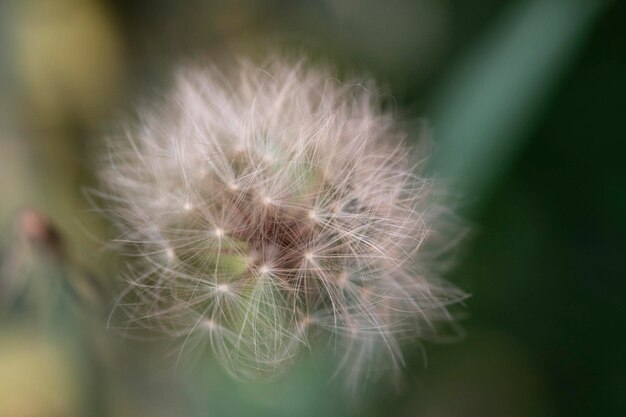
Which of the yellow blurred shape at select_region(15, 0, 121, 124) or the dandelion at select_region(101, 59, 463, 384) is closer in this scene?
the dandelion at select_region(101, 59, 463, 384)

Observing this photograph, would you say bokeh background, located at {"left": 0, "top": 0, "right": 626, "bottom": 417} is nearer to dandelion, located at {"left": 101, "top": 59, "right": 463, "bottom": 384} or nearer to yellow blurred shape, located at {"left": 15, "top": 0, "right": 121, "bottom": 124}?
yellow blurred shape, located at {"left": 15, "top": 0, "right": 121, "bottom": 124}

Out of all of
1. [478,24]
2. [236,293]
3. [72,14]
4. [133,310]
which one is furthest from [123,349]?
[478,24]

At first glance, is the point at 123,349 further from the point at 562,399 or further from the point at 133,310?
the point at 562,399

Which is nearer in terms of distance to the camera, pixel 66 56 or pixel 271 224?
pixel 271 224

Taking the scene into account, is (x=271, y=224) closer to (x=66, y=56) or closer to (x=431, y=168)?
(x=431, y=168)

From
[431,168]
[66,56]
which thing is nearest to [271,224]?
[431,168]

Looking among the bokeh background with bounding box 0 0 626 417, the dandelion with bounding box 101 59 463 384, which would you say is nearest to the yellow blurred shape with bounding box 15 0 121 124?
the bokeh background with bounding box 0 0 626 417

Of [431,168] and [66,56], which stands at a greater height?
[431,168]
